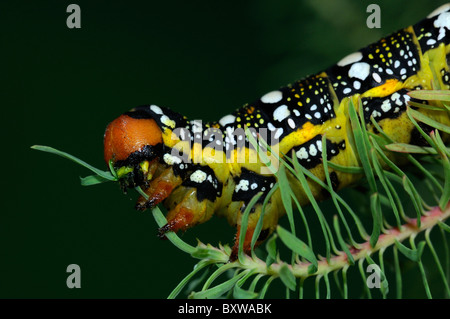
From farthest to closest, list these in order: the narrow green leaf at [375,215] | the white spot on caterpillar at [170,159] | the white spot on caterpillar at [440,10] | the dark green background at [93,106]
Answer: the dark green background at [93,106] → the white spot on caterpillar at [440,10] → the white spot on caterpillar at [170,159] → the narrow green leaf at [375,215]

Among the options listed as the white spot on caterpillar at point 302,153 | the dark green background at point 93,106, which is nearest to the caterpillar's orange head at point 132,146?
the white spot on caterpillar at point 302,153

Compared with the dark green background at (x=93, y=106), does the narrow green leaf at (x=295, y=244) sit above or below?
below

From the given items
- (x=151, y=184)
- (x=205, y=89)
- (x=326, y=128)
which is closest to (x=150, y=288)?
(x=205, y=89)

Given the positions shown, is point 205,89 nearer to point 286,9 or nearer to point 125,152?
point 286,9

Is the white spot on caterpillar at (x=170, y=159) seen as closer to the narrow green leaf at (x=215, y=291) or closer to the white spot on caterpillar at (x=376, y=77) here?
the narrow green leaf at (x=215, y=291)

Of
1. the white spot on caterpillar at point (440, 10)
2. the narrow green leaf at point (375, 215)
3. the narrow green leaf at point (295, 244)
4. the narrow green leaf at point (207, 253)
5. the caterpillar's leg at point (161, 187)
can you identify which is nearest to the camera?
the narrow green leaf at point (295, 244)

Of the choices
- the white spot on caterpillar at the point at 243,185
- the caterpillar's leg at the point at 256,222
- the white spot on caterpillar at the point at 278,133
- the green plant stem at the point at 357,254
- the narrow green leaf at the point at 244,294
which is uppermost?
the white spot on caterpillar at the point at 278,133

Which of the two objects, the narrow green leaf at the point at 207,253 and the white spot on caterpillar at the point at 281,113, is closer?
the narrow green leaf at the point at 207,253
